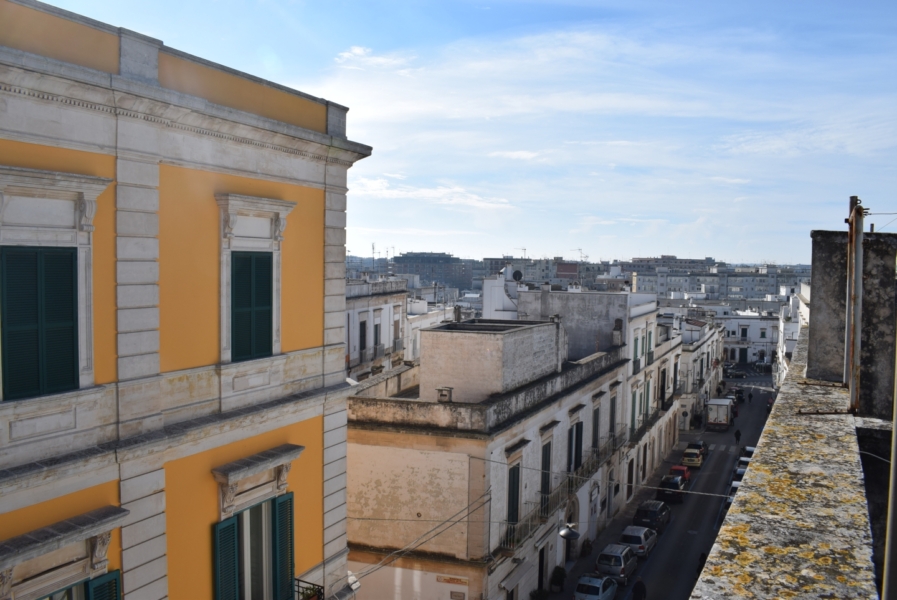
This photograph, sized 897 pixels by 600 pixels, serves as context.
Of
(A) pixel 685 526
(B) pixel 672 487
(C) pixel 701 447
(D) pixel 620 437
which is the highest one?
(D) pixel 620 437

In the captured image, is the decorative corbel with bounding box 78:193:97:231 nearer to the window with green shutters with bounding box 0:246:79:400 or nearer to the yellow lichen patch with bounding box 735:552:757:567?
the window with green shutters with bounding box 0:246:79:400

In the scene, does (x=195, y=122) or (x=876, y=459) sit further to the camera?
(x=195, y=122)

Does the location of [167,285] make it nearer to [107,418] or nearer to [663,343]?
[107,418]

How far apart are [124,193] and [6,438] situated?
2724mm

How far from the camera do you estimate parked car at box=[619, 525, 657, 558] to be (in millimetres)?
24969

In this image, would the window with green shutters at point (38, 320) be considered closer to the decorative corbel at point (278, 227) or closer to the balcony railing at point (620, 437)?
the decorative corbel at point (278, 227)

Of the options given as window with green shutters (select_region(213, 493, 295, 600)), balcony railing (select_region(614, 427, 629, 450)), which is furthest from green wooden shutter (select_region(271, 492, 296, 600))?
balcony railing (select_region(614, 427, 629, 450))

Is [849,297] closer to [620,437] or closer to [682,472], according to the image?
[620,437]

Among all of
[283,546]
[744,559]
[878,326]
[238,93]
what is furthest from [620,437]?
[744,559]

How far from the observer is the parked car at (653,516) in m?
27.8

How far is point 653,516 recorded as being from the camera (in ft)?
91.6

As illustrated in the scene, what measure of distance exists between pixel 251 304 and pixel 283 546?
3453 mm

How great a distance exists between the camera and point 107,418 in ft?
24.9

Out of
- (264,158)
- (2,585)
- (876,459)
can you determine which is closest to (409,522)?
(264,158)
